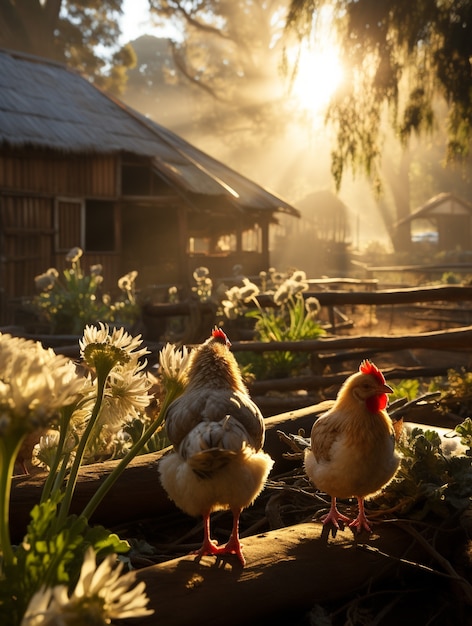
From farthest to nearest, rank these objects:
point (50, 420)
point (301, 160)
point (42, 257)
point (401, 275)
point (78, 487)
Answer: point (301, 160) < point (401, 275) < point (42, 257) < point (78, 487) < point (50, 420)

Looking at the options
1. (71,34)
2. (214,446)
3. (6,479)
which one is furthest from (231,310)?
(71,34)

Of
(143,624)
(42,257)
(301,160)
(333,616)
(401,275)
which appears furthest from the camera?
(301,160)

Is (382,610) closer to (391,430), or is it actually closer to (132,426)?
(391,430)

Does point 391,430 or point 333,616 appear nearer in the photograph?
point 333,616

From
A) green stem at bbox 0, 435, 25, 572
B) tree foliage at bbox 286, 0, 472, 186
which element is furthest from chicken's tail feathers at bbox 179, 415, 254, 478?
tree foliage at bbox 286, 0, 472, 186

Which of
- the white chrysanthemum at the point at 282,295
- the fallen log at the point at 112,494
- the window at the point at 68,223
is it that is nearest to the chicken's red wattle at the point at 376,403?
the fallen log at the point at 112,494

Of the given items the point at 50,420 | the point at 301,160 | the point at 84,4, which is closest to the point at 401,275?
the point at 84,4

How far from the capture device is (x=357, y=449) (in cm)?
326

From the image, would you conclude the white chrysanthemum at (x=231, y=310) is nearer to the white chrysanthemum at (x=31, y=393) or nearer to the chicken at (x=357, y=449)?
the chicken at (x=357, y=449)

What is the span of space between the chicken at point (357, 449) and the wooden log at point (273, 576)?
180mm

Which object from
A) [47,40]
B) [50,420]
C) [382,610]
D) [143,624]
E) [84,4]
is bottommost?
[382,610]

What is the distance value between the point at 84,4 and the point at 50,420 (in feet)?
127

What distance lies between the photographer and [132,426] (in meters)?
4.35

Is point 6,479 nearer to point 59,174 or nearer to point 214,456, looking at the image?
point 214,456
